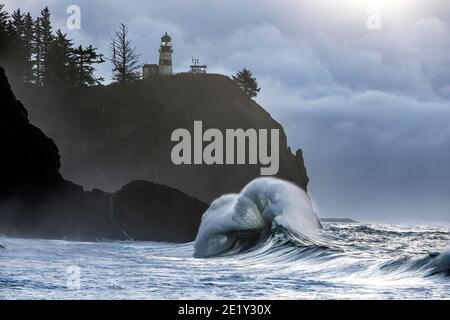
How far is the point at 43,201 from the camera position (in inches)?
1372

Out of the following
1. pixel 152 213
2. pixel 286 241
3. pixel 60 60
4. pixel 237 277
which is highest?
pixel 60 60

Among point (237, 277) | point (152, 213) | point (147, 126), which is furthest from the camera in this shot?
point (147, 126)

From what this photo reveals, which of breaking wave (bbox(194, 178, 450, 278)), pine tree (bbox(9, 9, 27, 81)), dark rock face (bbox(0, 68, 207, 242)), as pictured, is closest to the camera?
breaking wave (bbox(194, 178, 450, 278))

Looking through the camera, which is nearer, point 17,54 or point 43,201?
point 43,201

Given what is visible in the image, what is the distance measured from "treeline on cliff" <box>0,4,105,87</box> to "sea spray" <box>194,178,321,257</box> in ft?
140

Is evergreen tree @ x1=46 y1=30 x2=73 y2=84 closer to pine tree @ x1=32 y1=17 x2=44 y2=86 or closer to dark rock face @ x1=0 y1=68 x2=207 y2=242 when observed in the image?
pine tree @ x1=32 y1=17 x2=44 y2=86

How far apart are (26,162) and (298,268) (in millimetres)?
23020

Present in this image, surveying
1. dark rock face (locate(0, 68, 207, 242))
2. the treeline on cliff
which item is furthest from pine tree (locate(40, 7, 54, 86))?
dark rock face (locate(0, 68, 207, 242))

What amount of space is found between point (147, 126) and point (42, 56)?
14.9 metres

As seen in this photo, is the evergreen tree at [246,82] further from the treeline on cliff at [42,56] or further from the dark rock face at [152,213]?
the dark rock face at [152,213]

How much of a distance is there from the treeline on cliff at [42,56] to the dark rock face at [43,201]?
91.8ft

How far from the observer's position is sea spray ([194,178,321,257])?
21398mm

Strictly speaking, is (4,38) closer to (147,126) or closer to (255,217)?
(147,126)

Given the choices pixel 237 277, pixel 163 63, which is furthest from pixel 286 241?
pixel 163 63
